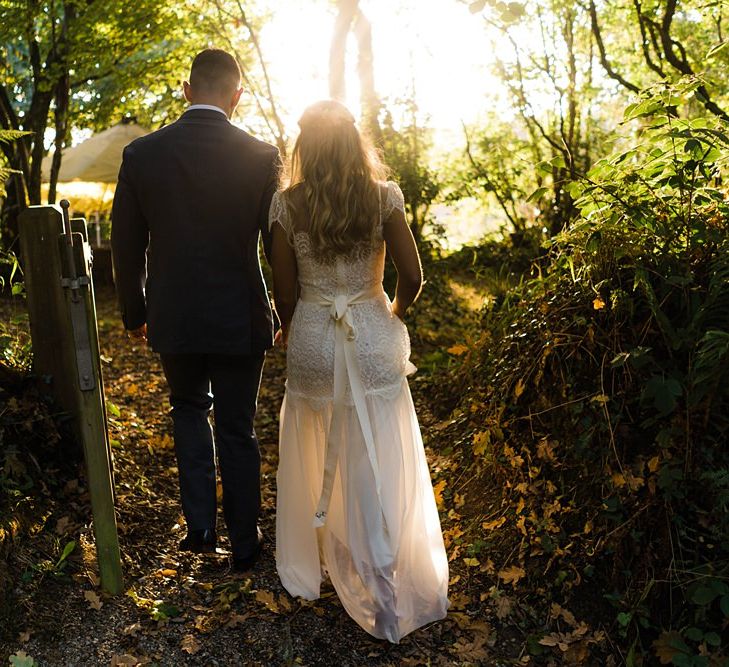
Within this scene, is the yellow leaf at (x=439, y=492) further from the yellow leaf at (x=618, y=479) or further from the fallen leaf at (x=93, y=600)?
the fallen leaf at (x=93, y=600)

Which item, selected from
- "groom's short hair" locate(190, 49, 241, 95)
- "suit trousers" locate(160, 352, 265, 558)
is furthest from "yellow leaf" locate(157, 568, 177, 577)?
"groom's short hair" locate(190, 49, 241, 95)

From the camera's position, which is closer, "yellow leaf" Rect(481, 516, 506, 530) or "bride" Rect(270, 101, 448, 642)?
"bride" Rect(270, 101, 448, 642)

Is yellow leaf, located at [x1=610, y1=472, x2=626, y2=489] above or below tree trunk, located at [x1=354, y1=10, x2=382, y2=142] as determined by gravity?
below

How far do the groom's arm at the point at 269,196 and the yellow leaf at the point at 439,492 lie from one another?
1.83 meters

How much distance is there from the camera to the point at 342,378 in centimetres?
349

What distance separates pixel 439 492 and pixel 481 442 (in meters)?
0.43

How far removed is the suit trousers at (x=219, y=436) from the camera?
3732 mm

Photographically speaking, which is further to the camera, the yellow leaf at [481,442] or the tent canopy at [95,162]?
the tent canopy at [95,162]

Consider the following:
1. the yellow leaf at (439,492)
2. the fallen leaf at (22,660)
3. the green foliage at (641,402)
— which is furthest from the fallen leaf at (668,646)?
the fallen leaf at (22,660)

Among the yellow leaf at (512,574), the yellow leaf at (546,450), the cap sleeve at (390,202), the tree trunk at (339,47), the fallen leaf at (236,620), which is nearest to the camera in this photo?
the cap sleeve at (390,202)

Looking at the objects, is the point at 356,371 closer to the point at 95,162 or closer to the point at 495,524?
the point at 495,524

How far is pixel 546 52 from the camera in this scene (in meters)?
9.35

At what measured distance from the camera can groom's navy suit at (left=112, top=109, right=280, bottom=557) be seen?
3502 millimetres

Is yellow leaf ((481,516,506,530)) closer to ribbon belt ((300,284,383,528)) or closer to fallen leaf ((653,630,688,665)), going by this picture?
ribbon belt ((300,284,383,528))
